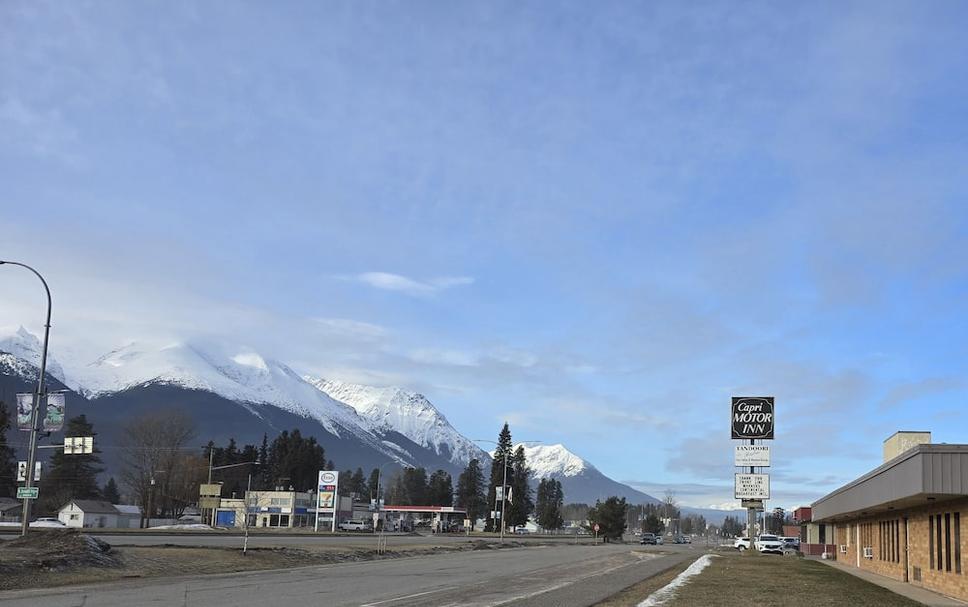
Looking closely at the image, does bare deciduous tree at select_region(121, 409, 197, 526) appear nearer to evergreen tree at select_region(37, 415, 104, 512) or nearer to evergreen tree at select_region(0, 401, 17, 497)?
evergreen tree at select_region(37, 415, 104, 512)

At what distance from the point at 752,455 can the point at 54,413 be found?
46686 mm

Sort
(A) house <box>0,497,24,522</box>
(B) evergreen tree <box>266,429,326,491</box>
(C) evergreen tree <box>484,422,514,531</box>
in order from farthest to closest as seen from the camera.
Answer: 1. (B) evergreen tree <box>266,429,326,491</box>
2. (C) evergreen tree <box>484,422,514,531</box>
3. (A) house <box>0,497,24,522</box>

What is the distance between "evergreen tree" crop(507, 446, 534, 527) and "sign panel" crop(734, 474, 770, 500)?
280ft

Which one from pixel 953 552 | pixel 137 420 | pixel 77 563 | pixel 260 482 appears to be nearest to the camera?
pixel 953 552

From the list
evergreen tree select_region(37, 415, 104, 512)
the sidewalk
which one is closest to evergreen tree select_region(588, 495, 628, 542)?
evergreen tree select_region(37, 415, 104, 512)

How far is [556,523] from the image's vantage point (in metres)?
175

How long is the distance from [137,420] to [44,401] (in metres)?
96.3

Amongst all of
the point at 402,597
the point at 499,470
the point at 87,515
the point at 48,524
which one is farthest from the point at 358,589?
the point at 499,470

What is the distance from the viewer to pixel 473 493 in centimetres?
19025

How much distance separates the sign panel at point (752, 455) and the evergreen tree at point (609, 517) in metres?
57.0

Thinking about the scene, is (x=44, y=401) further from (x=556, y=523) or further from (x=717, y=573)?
(x=556, y=523)

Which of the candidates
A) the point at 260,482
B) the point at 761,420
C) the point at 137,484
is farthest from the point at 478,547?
the point at 260,482

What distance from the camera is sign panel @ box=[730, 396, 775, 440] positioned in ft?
203

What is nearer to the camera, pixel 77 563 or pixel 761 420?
pixel 77 563
